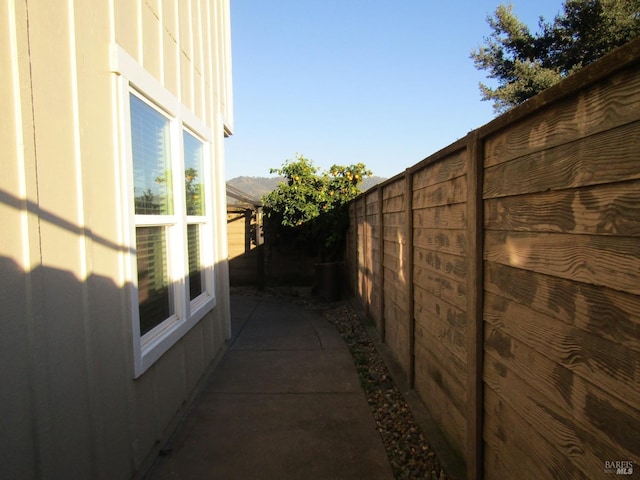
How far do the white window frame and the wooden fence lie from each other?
1.90 m

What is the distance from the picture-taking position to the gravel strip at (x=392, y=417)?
2639 millimetres

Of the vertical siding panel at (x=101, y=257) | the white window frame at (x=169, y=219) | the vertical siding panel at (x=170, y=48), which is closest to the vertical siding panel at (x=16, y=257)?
the vertical siding panel at (x=101, y=257)

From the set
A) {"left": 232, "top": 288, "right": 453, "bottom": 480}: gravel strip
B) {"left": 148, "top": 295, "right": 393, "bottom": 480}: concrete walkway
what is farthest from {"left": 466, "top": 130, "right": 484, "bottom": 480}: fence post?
{"left": 148, "top": 295, "right": 393, "bottom": 480}: concrete walkway

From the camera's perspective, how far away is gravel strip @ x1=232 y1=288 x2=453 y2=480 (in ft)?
8.66

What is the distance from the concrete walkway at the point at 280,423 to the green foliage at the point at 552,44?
13797 millimetres

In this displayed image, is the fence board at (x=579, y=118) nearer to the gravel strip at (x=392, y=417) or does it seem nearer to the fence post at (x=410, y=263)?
the fence post at (x=410, y=263)

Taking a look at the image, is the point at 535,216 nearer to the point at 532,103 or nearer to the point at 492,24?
the point at 532,103

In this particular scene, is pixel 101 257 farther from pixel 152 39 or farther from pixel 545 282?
pixel 545 282

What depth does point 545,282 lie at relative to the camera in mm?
1487

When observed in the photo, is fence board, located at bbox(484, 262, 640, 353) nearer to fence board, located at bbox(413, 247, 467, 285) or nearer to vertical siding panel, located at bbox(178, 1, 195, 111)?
fence board, located at bbox(413, 247, 467, 285)

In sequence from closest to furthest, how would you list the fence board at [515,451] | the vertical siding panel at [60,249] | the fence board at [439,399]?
the fence board at [515,451] → the vertical siding panel at [60,249] → the fence board at [439,399]

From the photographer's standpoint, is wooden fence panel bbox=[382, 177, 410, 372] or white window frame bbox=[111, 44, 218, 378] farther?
wooden fence panel bbox=[382, 177, 410, 372]

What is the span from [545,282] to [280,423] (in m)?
2.49

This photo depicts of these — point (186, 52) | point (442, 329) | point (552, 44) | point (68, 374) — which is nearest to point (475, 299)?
point (442, 329)
